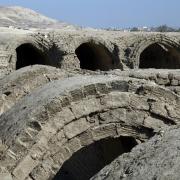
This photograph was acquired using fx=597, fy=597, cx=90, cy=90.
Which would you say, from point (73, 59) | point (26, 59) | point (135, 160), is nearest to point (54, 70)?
point (135, 160)

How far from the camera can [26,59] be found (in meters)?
19.4

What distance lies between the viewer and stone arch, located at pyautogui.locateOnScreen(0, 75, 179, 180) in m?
6.46

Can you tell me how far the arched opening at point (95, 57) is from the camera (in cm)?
1814

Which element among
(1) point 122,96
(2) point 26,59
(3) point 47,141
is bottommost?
(2) point 26,59

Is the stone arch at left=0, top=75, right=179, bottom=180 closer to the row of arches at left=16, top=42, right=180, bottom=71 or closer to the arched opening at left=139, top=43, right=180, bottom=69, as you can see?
the row of arches at left=16, top=42, right=180, bottom=71

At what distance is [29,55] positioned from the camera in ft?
62.5

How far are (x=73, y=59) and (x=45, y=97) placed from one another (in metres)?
9.34

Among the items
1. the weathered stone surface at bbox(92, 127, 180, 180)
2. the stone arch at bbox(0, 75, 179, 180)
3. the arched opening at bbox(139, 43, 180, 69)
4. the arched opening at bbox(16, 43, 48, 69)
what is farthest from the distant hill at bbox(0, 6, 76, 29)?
the weathered stone surface at bbox(92, 127, 180, 180)

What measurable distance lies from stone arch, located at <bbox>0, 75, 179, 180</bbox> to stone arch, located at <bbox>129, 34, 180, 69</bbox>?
1084 centimetres

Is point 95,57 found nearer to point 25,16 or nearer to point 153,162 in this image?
point 153,162

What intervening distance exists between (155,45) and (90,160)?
11.0 metres

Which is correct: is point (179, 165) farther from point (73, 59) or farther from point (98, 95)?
point (73, 59)

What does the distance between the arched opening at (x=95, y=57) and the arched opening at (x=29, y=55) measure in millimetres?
1565

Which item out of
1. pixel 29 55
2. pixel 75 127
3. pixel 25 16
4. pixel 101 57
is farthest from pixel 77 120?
pixel 25 16
